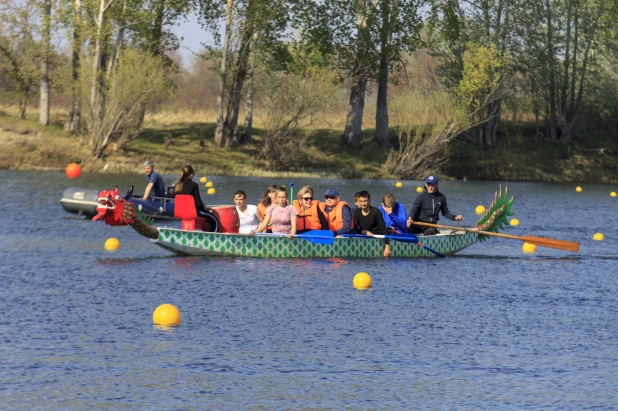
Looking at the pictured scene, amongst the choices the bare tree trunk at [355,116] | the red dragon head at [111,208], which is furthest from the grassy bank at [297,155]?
the red dragon head at [111,208]

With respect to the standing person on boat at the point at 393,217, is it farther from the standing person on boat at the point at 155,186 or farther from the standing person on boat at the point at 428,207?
the standing person on boat at the point at 155,186

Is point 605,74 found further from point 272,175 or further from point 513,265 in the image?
point 513,265

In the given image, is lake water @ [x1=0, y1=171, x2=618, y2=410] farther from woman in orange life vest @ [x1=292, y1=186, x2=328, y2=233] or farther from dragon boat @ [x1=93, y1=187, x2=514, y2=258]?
woman in orange life vest @ [x1=292, y1=186, x2=328, y2=233]

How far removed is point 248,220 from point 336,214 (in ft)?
5.55

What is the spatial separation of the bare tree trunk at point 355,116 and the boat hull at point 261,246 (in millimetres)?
35576

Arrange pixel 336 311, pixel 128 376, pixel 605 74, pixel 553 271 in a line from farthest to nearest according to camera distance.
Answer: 1. pixel 605 74
2. pixel 553 271
3. pixel 336 311
4. pixel 128 376

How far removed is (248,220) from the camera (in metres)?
20.6

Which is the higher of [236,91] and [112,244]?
[236,91]

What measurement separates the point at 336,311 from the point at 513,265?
716cm

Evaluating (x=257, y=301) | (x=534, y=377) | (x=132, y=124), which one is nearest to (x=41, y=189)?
(x=132, y=124)

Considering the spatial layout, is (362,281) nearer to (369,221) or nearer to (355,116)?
(369,221)

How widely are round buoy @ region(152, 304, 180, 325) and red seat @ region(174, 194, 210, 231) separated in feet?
20.9

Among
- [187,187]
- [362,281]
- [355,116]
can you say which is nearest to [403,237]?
[362,281]

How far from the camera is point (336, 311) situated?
50.2ft
